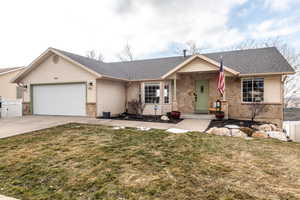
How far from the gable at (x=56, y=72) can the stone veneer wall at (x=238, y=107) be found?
9.07 m

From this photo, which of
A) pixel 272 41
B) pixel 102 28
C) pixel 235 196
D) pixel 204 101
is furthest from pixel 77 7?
pixel 272 41

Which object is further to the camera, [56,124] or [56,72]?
[56,72]

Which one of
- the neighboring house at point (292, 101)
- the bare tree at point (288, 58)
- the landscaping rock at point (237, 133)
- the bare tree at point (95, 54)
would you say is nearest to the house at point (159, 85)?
the landscaping rock at point (237, 133)

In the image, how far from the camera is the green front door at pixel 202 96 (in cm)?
1131

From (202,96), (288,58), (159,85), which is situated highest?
(288,58)

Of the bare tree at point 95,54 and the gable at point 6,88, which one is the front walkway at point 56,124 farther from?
the bare tree at point 95,54

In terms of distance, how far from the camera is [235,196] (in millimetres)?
2463

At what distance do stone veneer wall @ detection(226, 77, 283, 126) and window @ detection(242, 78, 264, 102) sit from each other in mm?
346

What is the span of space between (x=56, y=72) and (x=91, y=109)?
392cm

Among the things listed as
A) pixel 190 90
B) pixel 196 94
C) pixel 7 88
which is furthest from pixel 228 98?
pixel 7 88

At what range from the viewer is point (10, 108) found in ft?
39.9

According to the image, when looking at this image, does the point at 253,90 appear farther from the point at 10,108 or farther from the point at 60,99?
the point at 10,108

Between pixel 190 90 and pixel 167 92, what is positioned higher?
pixel 190 90

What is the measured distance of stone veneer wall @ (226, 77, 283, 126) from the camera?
31.5 feet
